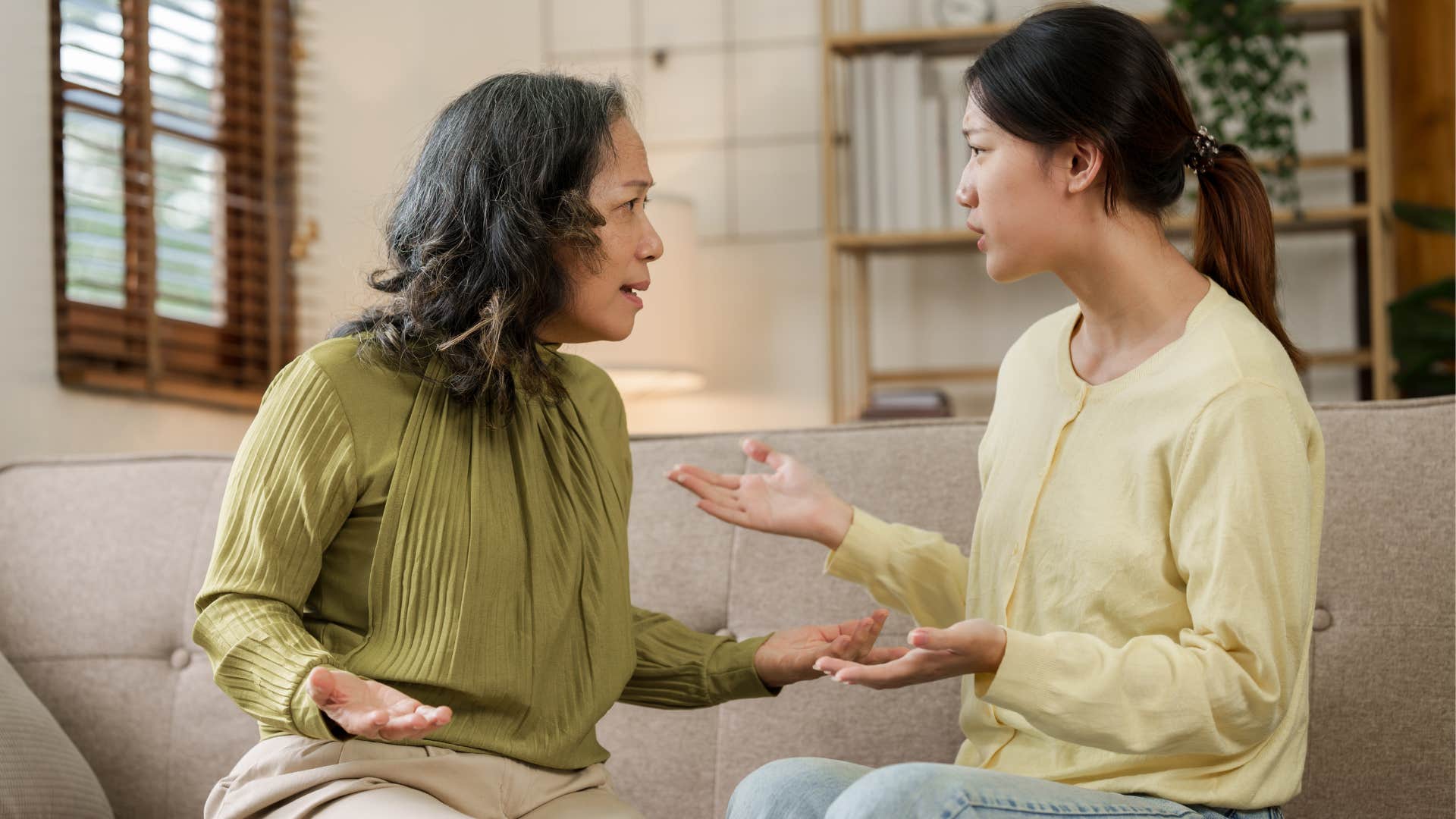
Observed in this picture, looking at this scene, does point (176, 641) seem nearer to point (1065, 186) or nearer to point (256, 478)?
point (256, 478)

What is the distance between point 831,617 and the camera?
1.65m

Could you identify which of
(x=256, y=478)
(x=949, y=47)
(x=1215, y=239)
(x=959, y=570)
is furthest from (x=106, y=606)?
(x=949, y=47)

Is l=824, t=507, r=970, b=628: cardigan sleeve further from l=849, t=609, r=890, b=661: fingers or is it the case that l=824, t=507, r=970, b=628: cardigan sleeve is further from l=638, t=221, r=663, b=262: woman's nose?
l=638, t=221, r=663, b=262: woman's nose

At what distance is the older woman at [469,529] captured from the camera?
114 cm

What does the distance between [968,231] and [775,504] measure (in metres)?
1.86

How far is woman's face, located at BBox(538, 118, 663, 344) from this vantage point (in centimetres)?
138

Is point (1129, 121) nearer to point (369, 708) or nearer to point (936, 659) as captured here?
point (936, 659)

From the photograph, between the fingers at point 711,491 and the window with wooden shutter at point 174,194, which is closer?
the fingers at point 711,491

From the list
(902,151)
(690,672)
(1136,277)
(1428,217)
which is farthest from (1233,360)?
(902,151)

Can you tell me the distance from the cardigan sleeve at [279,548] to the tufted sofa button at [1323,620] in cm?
98

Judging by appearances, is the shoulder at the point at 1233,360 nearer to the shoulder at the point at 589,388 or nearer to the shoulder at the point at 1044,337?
the shoulder at the point at 1044,337

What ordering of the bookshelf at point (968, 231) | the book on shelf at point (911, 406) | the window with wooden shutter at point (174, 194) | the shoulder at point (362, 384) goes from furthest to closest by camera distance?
1. the bookshelf at point (968, 231)
2. the book on shelf at point (911, 406)
3. the window with wooden shutter at point (174, 194)
4. the shoulder at point (362, 384)

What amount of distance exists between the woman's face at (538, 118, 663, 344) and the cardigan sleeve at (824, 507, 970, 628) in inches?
11.8

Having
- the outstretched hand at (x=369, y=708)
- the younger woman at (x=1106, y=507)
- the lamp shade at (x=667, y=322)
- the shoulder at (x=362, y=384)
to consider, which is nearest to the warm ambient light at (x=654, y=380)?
the lamp shade at (x=667, y=322)
